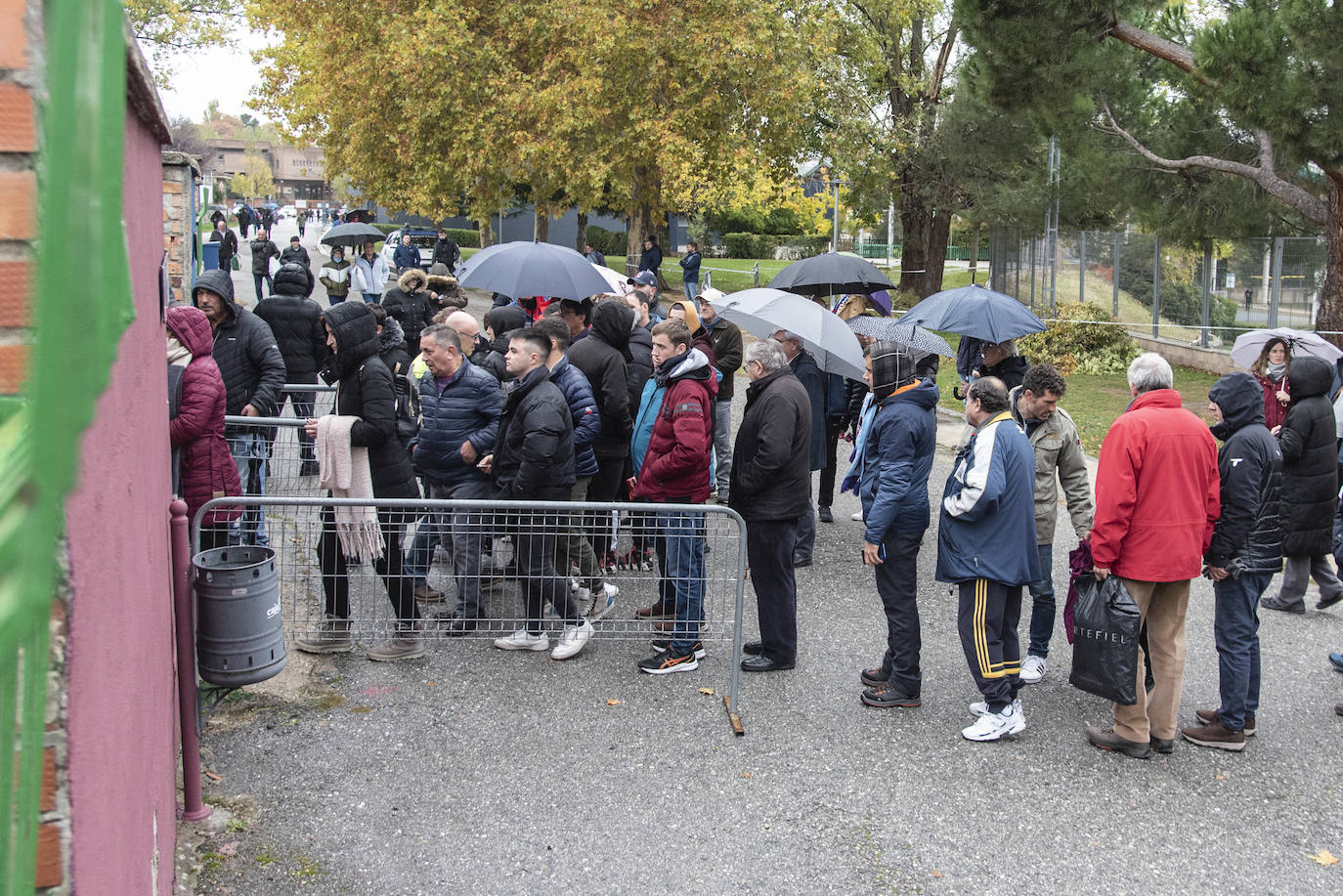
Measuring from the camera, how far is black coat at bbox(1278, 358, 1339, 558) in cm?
622

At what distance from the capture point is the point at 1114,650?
4.91 m

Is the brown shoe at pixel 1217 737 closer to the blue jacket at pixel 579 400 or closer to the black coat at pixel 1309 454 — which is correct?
the black coat at pixel 1309 454

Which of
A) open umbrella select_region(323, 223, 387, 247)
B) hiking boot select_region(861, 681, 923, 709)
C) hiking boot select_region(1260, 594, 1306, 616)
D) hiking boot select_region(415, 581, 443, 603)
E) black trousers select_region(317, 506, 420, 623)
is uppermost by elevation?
open umbrella select_region(323, 223, 387, 247)

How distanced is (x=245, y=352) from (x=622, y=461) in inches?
108

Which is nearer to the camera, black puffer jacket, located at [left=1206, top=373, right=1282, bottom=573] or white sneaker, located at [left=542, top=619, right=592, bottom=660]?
black puffer jacket, located at [left=1206, top=373, right=1282, bottom=573]

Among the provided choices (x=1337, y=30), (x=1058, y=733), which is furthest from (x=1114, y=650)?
(x=1337, y=30)

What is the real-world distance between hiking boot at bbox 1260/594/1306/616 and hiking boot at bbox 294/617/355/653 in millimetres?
5602

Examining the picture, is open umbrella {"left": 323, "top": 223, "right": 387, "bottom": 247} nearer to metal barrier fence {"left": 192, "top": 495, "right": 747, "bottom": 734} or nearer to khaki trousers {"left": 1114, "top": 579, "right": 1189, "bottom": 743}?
metal barrier fence {"left": 192, "top": 495, "right": 747, "bottom": 734}

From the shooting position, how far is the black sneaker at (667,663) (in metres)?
5.88

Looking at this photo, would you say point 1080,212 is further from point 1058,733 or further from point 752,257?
point 752,257

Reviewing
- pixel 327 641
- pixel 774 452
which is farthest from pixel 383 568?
pixel 774 452

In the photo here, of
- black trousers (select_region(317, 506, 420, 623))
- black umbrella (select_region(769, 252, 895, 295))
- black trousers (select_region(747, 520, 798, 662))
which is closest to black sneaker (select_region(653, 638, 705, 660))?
black trousers (select_region(747, 520, 798, 662))

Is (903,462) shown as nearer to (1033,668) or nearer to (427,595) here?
(1033,668)

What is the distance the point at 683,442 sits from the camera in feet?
19.1
